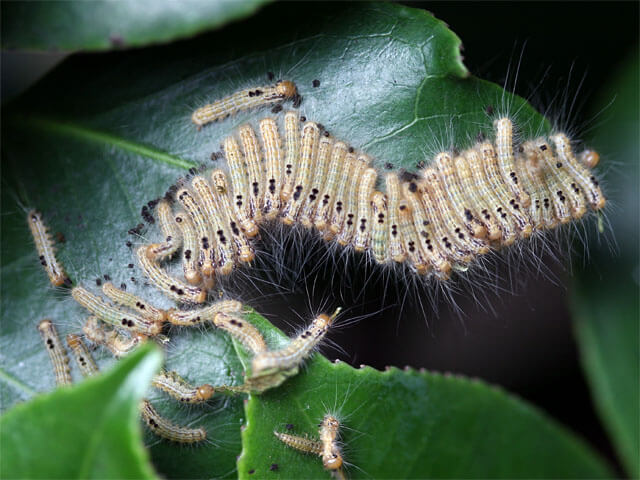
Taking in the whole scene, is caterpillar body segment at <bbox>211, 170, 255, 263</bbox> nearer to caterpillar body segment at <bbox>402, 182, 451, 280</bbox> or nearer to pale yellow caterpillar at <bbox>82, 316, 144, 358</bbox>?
pale yellow caterpillar at <bbox>82, 316, 144, 358</bbox>

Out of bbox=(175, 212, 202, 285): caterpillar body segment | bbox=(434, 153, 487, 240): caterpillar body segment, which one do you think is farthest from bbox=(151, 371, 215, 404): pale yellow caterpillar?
bbox=(434, 153, 487, 240): caterpillar body segment

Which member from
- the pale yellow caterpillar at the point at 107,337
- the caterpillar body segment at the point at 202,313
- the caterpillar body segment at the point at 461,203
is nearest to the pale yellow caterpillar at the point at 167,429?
the pale yellow caterpillar at the point at 107,337

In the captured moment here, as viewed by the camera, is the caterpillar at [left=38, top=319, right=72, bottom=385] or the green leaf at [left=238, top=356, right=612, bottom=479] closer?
the green leaf at [left=238, top=356, right=612, bottom=479]

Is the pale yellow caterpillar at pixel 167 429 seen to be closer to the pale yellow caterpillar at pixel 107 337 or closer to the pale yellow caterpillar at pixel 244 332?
the pale yellow caterpillar at pixel 107 337

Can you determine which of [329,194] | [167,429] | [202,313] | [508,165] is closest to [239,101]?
[329,194]

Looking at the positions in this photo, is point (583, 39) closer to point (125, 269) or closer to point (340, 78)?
point (340, 78)
